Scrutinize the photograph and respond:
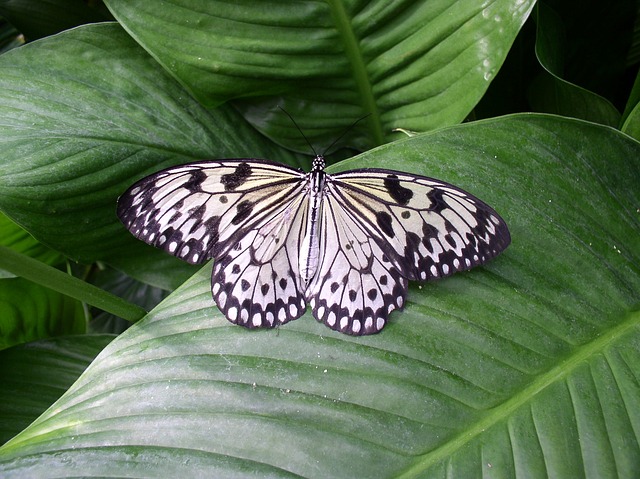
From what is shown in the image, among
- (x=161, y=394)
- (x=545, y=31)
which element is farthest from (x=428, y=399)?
(x=545, y=31)

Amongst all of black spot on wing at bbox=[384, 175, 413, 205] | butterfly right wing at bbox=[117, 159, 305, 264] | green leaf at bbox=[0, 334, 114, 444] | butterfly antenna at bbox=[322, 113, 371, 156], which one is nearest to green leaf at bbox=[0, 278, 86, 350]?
green leaf at bbox=[0, 334, 114, 444]

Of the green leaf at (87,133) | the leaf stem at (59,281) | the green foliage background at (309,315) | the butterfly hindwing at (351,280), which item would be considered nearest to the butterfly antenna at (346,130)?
the green foliage background at (309,315)

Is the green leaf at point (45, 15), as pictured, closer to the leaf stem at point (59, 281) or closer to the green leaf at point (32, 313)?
the green leaf at point (32, 313)

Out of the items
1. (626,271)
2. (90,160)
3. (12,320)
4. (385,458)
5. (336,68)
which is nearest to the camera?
(385,458)

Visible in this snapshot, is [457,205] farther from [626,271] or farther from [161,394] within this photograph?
[161,394]

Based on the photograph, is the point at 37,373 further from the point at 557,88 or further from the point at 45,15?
the point at 557,88

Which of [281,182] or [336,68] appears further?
[336,68]

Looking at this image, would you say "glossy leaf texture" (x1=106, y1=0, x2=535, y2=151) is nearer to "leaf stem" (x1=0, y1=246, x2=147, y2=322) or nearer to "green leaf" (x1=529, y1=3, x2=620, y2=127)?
"green leaf" (x1=529, y1=3, x2=620, y2=127)
